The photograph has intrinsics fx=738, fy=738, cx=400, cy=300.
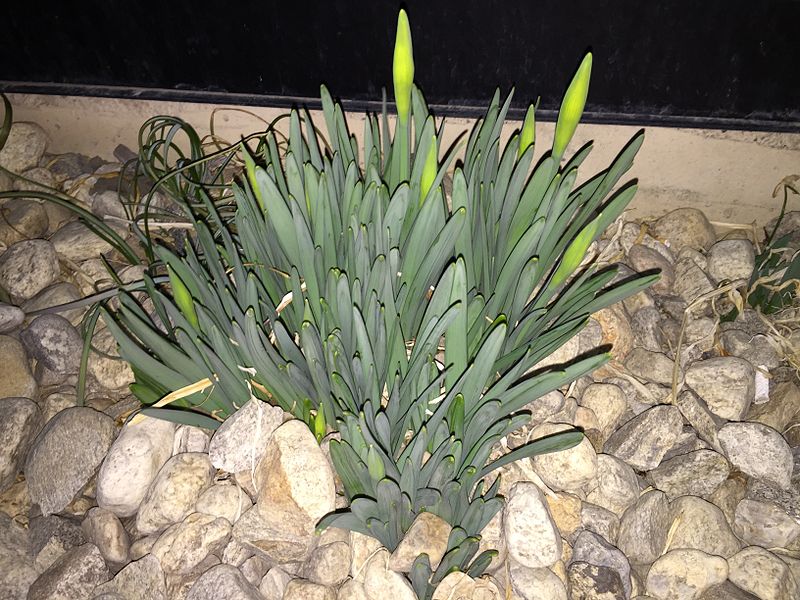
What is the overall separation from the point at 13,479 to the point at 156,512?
1.12ft

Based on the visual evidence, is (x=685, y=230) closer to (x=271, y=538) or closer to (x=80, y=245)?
(x=271, y=538)

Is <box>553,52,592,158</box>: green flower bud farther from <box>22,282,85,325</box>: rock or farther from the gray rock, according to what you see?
<box>22,282,85,325</box>: rock

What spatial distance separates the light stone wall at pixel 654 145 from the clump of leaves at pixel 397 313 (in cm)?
67

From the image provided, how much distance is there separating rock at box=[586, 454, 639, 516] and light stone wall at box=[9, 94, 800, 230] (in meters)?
0.91

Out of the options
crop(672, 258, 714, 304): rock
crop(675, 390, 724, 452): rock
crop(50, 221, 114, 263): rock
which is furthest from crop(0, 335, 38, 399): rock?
crop(672, 258, 714, 304): rock

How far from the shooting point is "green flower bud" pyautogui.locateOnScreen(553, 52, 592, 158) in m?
1.07

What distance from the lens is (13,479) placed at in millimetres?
1333

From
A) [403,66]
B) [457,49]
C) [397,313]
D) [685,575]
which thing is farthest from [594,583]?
[457,49]

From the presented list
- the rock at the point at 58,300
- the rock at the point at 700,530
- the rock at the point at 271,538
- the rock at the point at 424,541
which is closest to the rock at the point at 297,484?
the rock at the point at 271,538

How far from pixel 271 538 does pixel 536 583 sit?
0.41 metres

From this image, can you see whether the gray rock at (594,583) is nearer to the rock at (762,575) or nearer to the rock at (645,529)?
the rock at (645,529)

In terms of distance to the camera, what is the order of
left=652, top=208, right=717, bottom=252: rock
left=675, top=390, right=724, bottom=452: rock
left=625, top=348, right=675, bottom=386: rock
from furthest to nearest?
left=652, top=208, right=717, bottom=252: rock → left=625, top=348, right=675, bottom=386: rock → left=675, top=390, right=724, bottom=452: rock

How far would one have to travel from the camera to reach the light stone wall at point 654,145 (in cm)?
189

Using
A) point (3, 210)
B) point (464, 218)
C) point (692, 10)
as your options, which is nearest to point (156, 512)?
point (464, 218)
